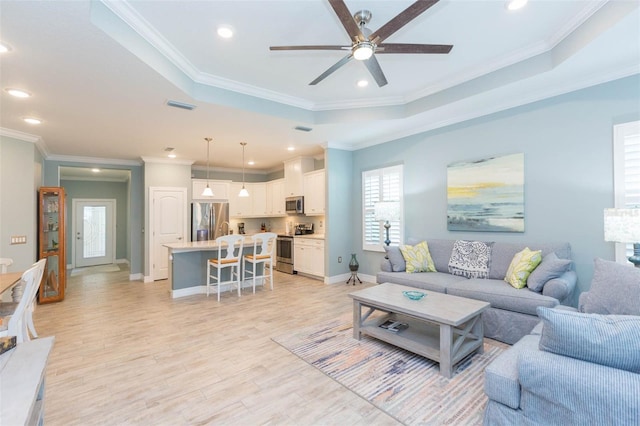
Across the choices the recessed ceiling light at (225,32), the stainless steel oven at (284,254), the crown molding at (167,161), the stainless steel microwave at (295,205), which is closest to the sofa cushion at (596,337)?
the recessed ceiling light at (225,32)

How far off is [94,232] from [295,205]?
695 centimetres

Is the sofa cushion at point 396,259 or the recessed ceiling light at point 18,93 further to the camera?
the sofa cushion at point 396,259

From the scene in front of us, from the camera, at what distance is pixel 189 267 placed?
5215 mm

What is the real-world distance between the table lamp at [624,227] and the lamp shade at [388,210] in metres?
2.59

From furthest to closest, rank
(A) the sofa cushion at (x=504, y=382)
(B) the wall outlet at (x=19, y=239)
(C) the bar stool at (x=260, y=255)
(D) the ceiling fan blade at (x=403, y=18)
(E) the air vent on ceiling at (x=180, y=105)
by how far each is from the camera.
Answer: (C) the bar stool at (x=260, y=255), (B) the wall outlet at (x=19, y=239), (E) the air vent on ceiling at (x=180, y=105), (D) the ceiling fan blade at (x=403, y=18), (A) the sofa cushion at (x=504, y=382)

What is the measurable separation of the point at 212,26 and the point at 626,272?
3870 millimetres

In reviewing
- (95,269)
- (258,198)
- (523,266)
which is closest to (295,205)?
(258,198)

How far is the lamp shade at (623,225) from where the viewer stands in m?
2.52

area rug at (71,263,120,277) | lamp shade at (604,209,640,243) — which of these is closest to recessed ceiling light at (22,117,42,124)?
area rug at (71,263,120,277)

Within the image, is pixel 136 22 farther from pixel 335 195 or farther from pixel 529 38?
pixel 335 195

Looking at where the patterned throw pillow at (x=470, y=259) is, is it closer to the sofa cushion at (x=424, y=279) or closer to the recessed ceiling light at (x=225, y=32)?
the sofa cushion at (x=424, y=279)

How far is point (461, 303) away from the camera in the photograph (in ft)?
9.39

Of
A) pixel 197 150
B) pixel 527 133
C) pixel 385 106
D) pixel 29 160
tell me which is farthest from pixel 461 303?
pixel 29 160

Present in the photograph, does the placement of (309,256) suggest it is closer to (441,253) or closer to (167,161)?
(441,253)
